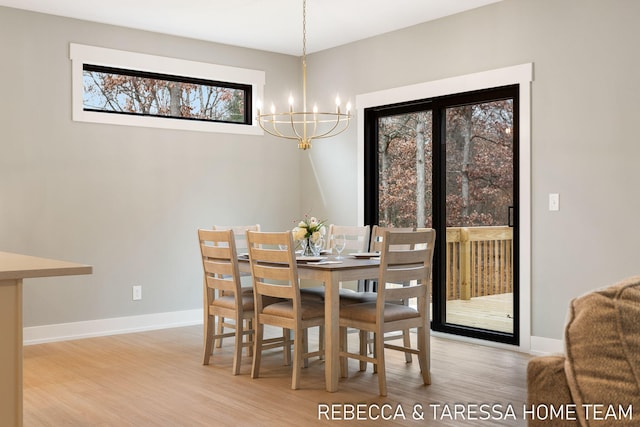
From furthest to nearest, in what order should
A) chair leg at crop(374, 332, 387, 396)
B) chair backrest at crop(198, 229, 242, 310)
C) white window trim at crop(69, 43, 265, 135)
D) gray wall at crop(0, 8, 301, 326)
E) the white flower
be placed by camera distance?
white window trim at crop(69, 43, 265, 135) → gray wall at crop(0, 8, 301, 326) → the white flower → chair backrest at crop(198, 229, 242, 310) → chair leg at crop(374, 332, 387, 396)

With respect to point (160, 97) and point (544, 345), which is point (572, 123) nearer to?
point (544, 345)

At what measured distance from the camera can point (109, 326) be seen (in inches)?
235

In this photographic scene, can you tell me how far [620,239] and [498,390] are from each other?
1362 millimetres

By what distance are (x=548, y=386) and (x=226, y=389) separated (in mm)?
2614

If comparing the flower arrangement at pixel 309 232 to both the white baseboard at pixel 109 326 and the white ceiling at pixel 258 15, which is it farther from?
the white baseboard at pixel 109 326

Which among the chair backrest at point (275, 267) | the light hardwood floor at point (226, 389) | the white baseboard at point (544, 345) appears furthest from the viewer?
the white baseboard at point (544, 345)

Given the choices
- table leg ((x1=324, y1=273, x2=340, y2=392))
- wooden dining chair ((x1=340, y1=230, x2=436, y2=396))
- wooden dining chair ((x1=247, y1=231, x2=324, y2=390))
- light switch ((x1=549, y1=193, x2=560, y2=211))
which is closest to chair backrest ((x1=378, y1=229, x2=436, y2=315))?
wooden dining chair ((x1=340, y1=230, x2=436, y2=396))

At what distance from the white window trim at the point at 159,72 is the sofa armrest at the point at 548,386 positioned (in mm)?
4855

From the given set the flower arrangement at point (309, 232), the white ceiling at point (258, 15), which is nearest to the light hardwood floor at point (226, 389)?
the flower arrangement at point (309, 232)

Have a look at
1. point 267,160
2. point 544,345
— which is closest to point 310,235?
point 544,345

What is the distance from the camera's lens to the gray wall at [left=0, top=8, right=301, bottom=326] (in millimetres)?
5516

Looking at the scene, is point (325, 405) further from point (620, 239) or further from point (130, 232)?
point (130, 232)

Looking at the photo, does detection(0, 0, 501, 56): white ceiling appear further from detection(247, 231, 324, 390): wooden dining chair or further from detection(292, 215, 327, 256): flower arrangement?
detection(247, 231, 324, 390): wooden dining chair

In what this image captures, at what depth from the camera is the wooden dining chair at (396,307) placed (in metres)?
3.96
